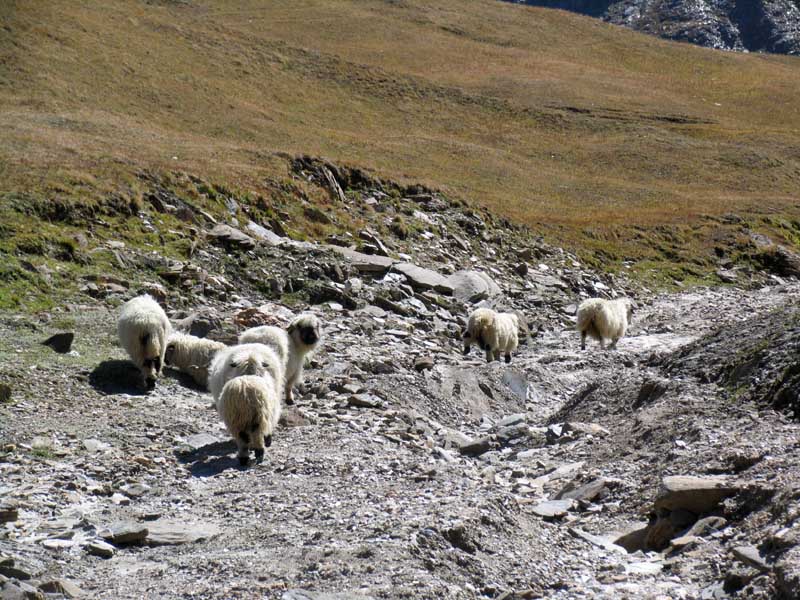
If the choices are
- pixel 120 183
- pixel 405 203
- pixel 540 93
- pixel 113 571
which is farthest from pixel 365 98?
pixel 113 571

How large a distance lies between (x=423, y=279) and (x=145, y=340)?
10.2 m

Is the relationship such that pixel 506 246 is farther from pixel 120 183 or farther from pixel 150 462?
pixel 150 462

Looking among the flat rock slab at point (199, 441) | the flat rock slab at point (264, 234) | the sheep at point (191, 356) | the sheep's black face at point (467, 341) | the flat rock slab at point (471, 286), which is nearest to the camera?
the flat rock slab at point (199, 441)

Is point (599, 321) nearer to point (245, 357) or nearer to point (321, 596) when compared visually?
point (245, 357)

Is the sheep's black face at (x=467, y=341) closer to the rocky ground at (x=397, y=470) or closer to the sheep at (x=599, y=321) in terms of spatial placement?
the rocky ground at (x=397, y=470)

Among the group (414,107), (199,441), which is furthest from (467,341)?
(414,107)

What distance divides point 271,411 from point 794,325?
281 inches

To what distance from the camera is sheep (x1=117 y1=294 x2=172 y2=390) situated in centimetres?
1334

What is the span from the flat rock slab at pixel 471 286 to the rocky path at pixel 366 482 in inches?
269

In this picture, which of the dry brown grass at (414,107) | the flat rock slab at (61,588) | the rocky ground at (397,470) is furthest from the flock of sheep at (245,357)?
the dry brown grass at (414,107)

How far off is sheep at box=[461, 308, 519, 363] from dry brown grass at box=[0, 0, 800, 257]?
10908 millimetres

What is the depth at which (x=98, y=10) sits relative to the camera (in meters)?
60.7

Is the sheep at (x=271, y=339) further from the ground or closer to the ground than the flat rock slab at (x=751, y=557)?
closer to the ground

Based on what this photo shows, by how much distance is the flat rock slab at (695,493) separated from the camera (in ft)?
27.3
